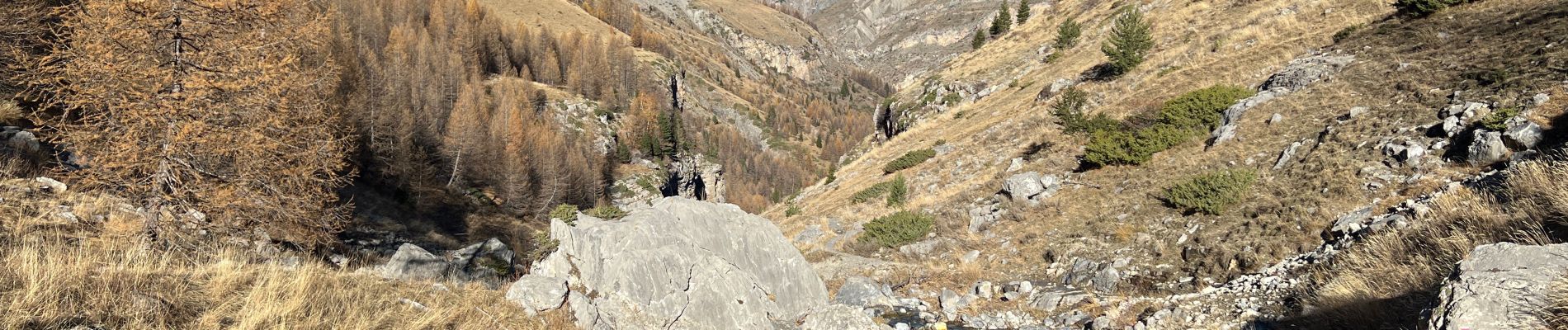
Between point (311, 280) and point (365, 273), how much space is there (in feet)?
7.59

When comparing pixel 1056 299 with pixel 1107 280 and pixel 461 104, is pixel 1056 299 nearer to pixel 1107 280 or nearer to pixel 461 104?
pixel 1107 280

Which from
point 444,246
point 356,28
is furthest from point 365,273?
point 356,28

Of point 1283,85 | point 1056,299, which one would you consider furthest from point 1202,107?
point 1056,299

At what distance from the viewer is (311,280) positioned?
8.16 meters

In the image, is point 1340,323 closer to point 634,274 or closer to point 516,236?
point 634,274

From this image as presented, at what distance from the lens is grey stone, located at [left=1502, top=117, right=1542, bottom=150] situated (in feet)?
29.5

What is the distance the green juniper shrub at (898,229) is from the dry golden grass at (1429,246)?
33.7 ft

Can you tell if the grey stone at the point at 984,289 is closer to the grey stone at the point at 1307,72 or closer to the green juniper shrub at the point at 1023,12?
the grey stone at the point at 1307,72

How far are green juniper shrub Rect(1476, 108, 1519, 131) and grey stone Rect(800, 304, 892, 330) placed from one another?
10.4m

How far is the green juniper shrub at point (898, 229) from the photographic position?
17.8 meters

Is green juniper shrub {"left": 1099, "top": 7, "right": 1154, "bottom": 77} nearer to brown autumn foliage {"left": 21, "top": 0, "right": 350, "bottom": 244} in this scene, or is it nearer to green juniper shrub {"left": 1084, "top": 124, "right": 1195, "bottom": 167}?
green juniper shrub {"left": 1084, "top": 124, "right": 1195, "bottom": 167}

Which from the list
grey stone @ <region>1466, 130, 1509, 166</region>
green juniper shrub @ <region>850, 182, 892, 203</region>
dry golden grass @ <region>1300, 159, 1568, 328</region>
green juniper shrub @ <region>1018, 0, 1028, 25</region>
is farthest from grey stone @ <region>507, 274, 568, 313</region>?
green juniper shrub @ <region>1018, 0, 1028, 25</region>

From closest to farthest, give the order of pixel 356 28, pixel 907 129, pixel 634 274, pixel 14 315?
pixel 14 315, pixel 634 274, pixel 907 129, pixel 356 28

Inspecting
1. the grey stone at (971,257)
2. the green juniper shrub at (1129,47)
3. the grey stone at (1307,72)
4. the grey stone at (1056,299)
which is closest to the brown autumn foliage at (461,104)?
the grey stone at (971,257)
